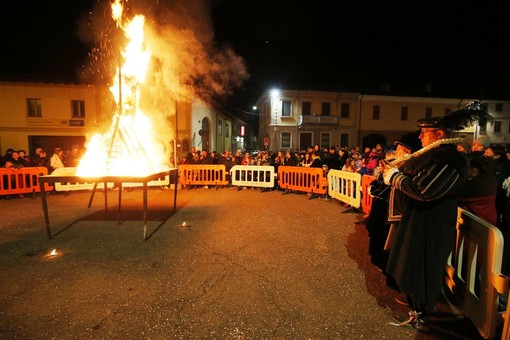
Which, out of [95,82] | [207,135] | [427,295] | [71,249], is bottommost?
[71,249]

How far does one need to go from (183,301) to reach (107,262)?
1869 millimetres

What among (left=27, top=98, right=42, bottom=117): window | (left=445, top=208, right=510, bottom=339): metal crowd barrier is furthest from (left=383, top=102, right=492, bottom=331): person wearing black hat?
(left=27, top=98, right=42, bottom=117): window

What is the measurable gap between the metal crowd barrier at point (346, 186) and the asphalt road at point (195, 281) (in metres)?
1.00

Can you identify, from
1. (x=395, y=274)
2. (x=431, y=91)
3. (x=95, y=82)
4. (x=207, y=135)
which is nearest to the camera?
(x=395, y=274)

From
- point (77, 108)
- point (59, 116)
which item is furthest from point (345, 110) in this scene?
point (59, 116)

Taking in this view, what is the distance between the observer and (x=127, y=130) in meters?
6.43

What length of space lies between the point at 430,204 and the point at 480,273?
3.07ft

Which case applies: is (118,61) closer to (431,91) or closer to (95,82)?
(95,82)

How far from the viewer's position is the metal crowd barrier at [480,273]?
2334mm

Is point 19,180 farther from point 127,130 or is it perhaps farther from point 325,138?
point 325,138

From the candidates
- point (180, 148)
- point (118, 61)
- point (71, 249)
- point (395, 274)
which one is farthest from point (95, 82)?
point (395, 274)

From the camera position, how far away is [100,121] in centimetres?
2345

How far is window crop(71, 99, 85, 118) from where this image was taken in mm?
22969

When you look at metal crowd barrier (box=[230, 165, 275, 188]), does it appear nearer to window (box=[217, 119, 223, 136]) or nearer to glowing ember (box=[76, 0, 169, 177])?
glowing ember (box=[76, 0, 169, 177])
